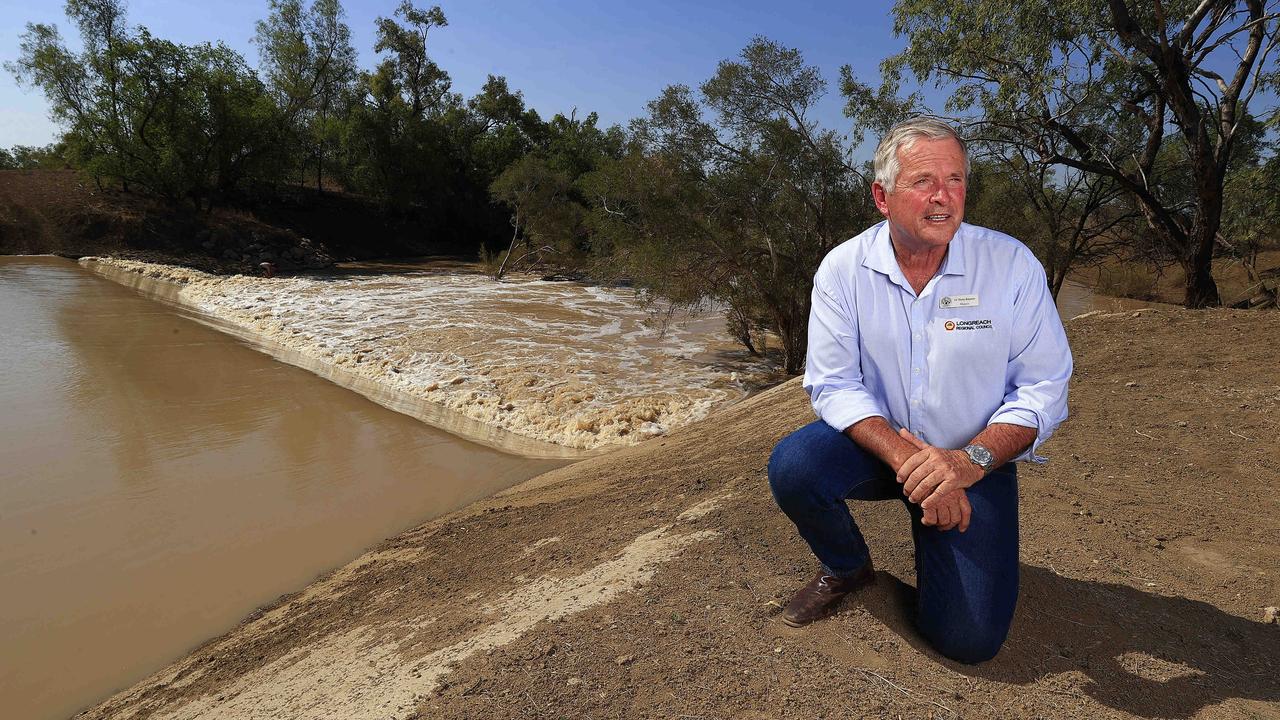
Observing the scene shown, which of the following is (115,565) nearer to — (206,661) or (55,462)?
(206,661)

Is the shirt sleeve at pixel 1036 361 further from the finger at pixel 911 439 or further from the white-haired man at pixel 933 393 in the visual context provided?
the finger at pixel 911 439

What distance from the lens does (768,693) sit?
1921 millimetres

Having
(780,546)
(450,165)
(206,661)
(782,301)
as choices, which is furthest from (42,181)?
(780,546)

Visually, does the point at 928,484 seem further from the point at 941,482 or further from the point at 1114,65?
the point at 1114,65

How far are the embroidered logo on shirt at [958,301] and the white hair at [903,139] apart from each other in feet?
1.25

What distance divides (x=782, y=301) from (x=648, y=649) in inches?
361

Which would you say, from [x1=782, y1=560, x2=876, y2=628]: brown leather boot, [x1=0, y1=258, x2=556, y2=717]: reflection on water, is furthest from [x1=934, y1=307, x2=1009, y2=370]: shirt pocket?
[x1=0, y1=258, x2=556, y2=717]: reflection on water

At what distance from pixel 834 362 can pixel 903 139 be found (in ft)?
2.33

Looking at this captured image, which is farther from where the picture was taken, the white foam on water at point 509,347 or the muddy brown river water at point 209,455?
the white foam on water at point 509,347

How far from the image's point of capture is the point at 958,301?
2029mm

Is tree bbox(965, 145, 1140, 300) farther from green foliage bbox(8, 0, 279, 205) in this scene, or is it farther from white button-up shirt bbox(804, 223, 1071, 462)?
green foliage bbox(8, 0, 279, 205)

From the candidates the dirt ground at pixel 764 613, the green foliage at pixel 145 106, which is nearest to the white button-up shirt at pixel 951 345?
the dirt ground at pixel 764 613

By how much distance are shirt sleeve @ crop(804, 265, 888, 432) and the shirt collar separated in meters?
0.16

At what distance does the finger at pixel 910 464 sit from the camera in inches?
74.7
